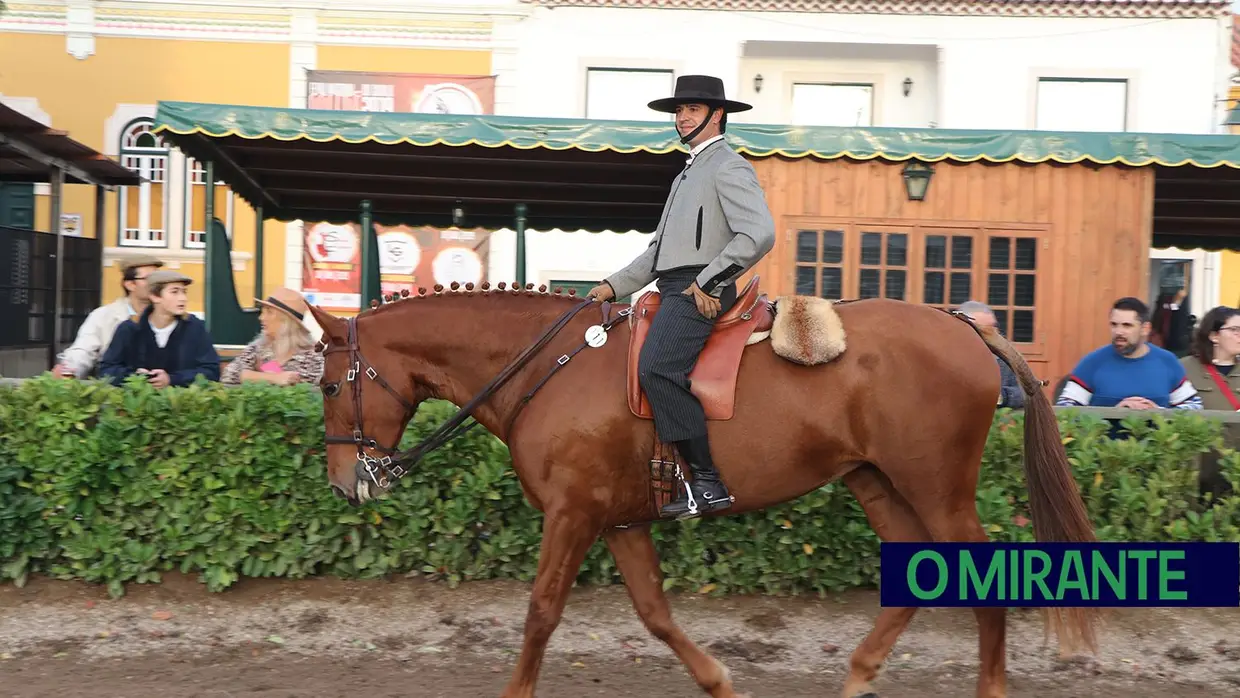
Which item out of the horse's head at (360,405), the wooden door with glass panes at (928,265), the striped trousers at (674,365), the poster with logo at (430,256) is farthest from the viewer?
the poster with logo at (430,256)

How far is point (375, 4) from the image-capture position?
16953 millimetres

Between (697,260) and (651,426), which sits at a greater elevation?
(697,260)

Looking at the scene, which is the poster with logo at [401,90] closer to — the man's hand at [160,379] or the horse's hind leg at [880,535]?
the man's hand at [160,379]

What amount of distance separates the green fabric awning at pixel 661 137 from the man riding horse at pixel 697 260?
12.0 ft

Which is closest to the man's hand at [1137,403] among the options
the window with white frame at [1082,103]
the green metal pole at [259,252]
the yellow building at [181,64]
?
the green metal pole at [259,252]

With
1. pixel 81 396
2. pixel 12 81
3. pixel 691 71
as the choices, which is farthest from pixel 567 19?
pixel 81 396

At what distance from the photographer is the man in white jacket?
22.9 feet

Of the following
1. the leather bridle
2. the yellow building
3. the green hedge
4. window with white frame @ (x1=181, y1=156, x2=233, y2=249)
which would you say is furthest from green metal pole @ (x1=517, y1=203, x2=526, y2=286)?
window with white frame @ (x1=181, y1=156, x2=233, y2=249)

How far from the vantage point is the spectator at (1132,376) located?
6.27 metres

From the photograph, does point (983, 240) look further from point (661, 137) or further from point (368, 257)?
point (368, 257)

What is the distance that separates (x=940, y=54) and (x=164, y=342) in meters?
14.1

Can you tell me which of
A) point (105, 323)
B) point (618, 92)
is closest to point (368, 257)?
point (105, 323)

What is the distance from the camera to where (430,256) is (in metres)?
16.8

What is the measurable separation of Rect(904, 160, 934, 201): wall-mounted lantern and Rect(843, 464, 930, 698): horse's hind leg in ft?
15.4
